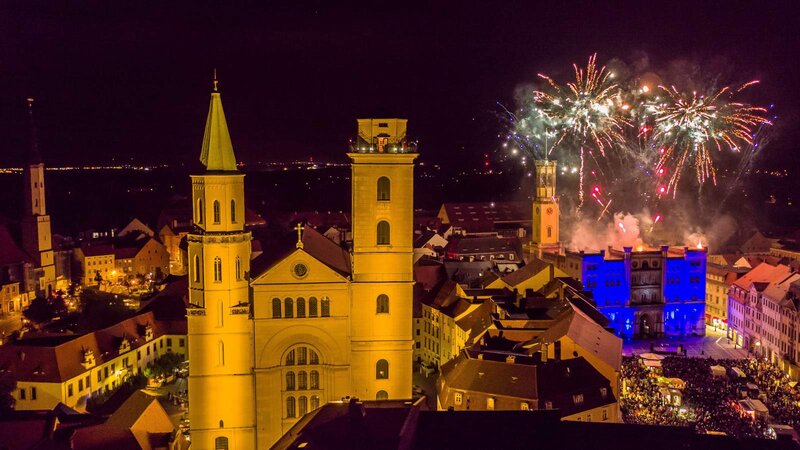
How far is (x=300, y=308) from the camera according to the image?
1532 inches

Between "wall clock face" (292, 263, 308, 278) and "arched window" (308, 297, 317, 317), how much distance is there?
1257 millimetres

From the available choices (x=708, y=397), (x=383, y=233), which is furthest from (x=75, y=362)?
(x=708, y=397)

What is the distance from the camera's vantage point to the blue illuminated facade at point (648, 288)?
234 feet

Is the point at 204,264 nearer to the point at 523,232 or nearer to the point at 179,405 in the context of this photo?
the point at 179,405

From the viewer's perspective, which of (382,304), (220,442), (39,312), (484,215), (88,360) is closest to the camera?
(220,442)

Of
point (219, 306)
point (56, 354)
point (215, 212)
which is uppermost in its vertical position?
point (215, 212)

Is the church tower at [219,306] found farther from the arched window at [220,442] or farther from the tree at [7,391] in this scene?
the tree at [7,391]

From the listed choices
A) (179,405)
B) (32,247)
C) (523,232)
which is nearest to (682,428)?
(179,405)

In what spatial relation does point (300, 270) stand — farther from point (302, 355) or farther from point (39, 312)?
point (39, 312)

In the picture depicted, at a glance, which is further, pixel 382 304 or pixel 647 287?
pixel 647 287

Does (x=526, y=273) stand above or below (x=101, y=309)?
above

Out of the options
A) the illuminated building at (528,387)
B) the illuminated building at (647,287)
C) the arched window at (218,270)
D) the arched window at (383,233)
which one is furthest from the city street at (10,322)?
the illuminated building at (647,287)

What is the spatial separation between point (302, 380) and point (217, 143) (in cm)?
1226

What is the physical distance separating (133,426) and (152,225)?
4730 inches
